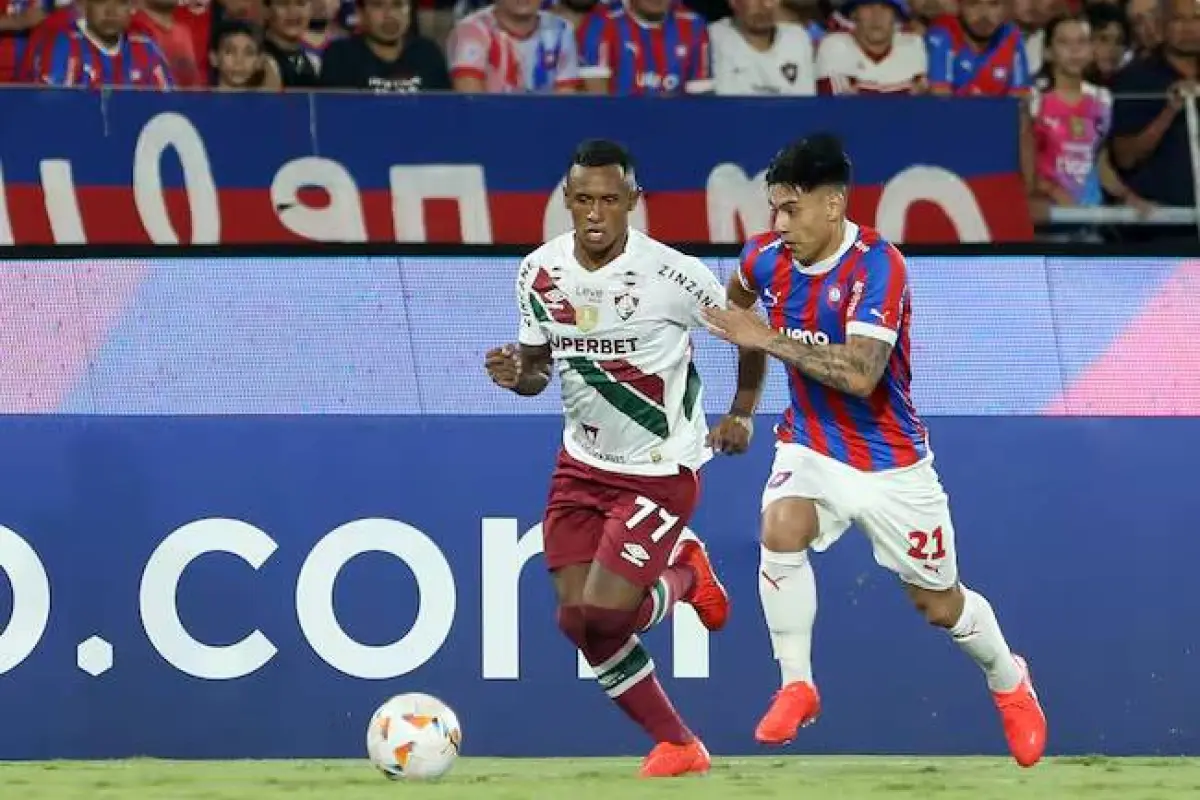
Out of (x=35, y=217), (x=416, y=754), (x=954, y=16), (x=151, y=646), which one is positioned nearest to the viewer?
(x=416, y=754)

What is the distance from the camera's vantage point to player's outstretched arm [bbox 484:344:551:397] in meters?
8.66

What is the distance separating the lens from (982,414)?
10203 millimetres

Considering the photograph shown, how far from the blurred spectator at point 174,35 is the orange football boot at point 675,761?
509 centimetres

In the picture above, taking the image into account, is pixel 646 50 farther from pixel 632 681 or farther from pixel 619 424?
pixel 632 681

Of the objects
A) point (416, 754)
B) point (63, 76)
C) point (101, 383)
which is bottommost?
point (416, 754)

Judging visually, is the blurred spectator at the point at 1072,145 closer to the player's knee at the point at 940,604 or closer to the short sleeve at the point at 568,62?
the short sleeve at the point at 568,62

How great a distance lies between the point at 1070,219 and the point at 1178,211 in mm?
495

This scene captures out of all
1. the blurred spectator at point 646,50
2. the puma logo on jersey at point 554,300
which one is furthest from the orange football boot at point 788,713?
the blurred spectator at point 646,50

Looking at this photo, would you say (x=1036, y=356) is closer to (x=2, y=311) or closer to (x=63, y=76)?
(x=2, y=311)

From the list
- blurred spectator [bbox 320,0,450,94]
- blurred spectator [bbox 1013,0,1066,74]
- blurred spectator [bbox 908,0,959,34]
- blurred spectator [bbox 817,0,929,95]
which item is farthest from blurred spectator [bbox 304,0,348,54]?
blurred spectator [bbox 1013,0,1066,74]

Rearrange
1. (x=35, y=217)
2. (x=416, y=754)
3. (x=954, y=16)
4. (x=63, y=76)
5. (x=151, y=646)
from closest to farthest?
(x=416, y=754)
(x=151, y=646)
(x=35, y=217)
(x=63, y=76)
(x=954, y=16)

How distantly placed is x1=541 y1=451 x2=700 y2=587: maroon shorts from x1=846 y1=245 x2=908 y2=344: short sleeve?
87 centimetres

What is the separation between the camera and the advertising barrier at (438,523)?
9.85m

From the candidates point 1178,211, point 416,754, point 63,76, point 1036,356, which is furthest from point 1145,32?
point 416,754
